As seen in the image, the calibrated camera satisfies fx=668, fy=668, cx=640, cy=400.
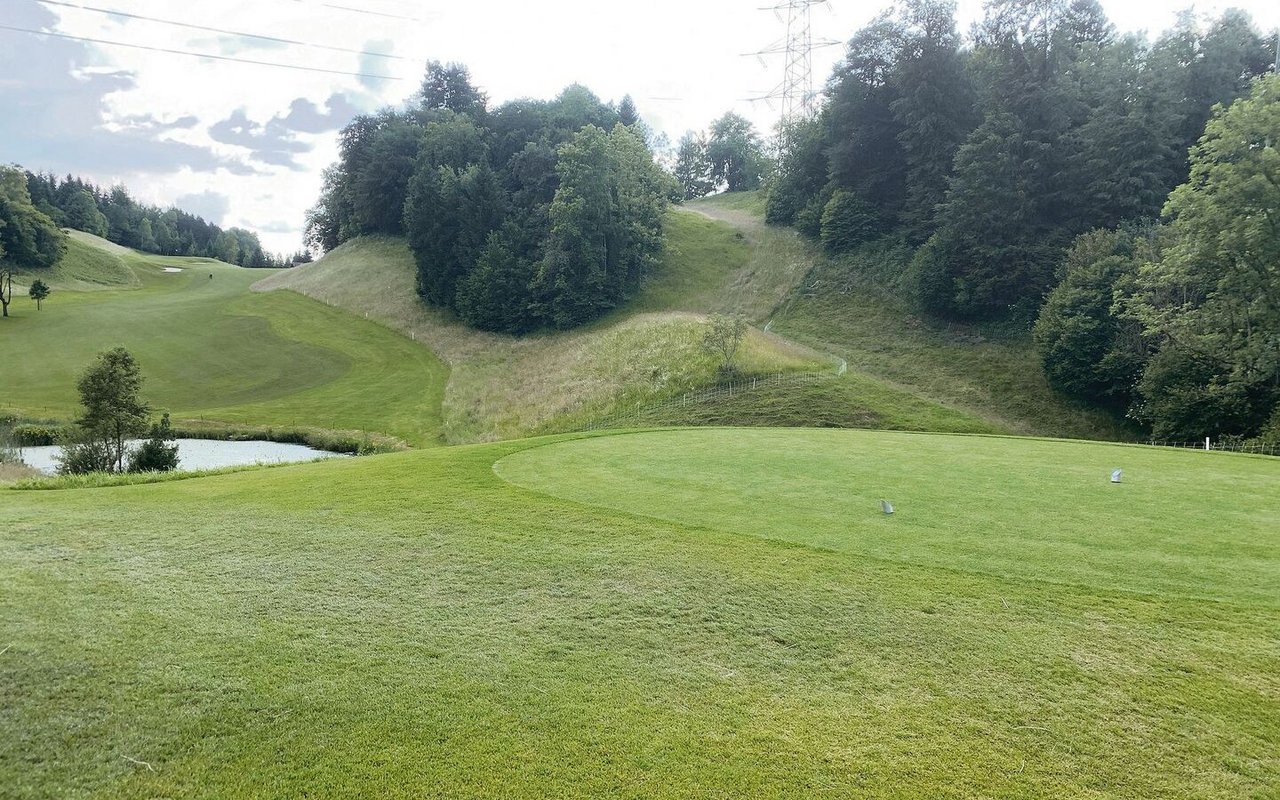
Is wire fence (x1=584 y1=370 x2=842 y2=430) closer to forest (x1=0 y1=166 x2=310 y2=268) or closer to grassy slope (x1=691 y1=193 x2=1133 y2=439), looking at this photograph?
grassy slope (x1=691 y1=193 x2=1133 y2=439)

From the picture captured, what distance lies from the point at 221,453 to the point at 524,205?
3552cm

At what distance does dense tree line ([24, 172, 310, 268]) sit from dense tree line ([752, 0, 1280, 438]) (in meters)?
99.7

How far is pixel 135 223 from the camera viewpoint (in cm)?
11812

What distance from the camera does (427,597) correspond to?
245 inches

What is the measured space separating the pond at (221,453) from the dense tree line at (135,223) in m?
77.3

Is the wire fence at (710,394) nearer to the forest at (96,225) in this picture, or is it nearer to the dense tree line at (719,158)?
the forest at (96,225)

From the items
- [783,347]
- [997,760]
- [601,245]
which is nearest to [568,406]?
[783,347]

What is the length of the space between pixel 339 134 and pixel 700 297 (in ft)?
176

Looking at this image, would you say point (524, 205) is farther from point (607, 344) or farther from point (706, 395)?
point (706, 395)

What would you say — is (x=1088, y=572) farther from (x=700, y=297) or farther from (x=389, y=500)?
(x=700, y=297)

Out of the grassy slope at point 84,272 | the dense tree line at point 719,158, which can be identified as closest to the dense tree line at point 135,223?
the grassy slope at point 84,272

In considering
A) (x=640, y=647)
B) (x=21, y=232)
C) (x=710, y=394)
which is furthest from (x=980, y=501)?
(x=21, y=232)

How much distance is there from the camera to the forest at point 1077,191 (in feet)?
82.7

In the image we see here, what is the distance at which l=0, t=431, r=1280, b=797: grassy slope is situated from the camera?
3881 millimetres
